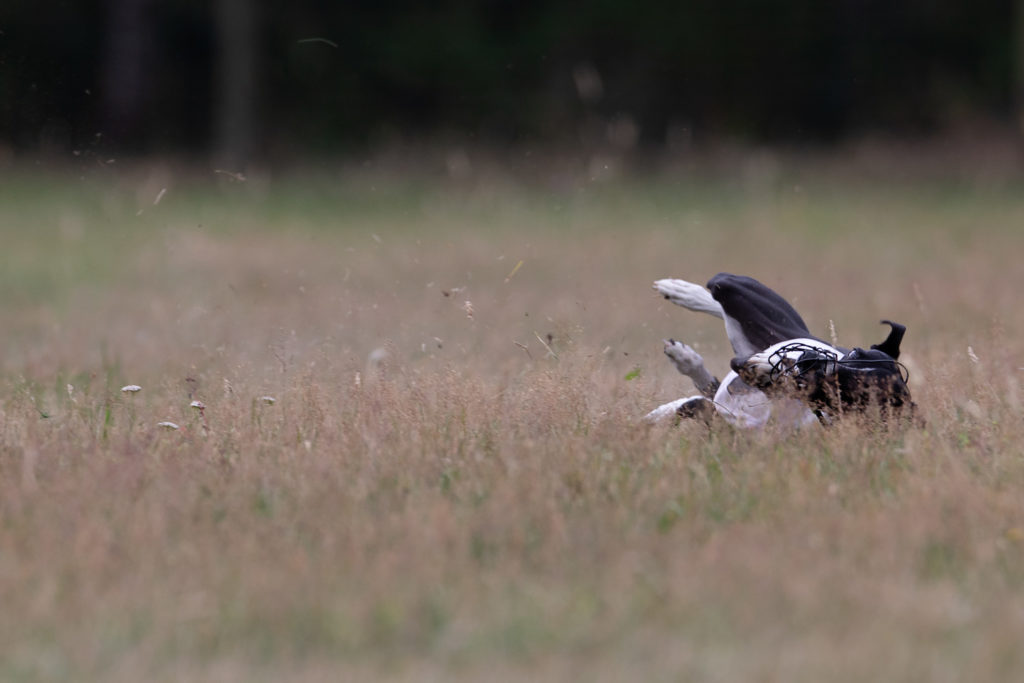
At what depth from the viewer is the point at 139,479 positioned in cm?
458

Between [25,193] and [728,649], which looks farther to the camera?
[25,193]

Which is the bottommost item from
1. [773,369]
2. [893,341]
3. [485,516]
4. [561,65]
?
[561,65]

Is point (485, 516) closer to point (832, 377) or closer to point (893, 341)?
point (832, 377)

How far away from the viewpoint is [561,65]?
24734mm

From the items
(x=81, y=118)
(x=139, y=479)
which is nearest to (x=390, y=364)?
(x=139, y=479)

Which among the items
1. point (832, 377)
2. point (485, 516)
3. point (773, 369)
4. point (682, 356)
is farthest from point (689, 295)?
point (485, 516)

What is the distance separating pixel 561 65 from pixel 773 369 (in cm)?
2036

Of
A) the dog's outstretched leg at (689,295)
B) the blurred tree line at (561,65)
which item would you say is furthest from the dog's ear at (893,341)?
the blurred tree line at (561,65)

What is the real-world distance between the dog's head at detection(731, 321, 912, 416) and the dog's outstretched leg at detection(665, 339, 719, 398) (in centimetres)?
33

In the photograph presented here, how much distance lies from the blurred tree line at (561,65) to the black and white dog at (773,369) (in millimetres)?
18310

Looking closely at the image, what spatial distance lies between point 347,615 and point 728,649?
39.5 inches

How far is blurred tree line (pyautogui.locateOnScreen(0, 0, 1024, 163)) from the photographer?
24.0m

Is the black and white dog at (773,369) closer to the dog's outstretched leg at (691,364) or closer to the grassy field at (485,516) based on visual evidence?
the dog's outstretched leg at (691,364)

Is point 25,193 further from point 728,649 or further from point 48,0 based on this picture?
point 728,649
